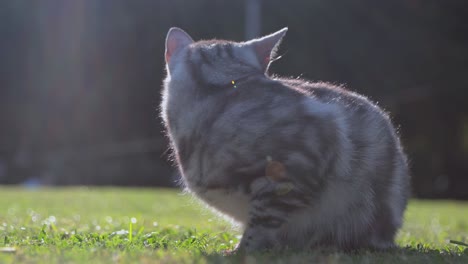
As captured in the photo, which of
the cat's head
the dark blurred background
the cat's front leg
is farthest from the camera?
the dark blurred background

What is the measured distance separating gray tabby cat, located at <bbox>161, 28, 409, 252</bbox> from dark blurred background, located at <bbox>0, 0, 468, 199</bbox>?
16448 mm

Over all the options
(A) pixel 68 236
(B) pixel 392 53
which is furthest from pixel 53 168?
(A) pixel 68 236

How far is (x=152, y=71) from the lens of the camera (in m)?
22.8

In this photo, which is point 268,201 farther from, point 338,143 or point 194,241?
point 194,241

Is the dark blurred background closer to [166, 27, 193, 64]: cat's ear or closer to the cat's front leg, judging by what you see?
[166, 27, 193, 64]: cat's ear

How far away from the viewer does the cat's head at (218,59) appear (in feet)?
13.2

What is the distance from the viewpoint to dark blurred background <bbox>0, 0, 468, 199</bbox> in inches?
858

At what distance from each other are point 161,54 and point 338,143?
1881 cm

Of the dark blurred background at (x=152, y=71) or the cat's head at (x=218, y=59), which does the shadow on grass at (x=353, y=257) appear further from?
the dark blurred background at (x=152, y=71)

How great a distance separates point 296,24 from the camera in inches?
856

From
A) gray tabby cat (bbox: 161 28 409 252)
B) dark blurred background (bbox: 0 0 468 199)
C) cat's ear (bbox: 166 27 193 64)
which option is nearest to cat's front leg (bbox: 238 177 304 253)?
gray tabby cat (bbox: 161 28 409 252)

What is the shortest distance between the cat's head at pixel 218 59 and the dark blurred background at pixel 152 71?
16.3 metres

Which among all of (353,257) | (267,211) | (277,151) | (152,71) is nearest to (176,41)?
(277,151)

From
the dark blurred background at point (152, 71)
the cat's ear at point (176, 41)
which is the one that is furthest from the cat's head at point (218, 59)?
the dark blurred background at point (152, 71)
